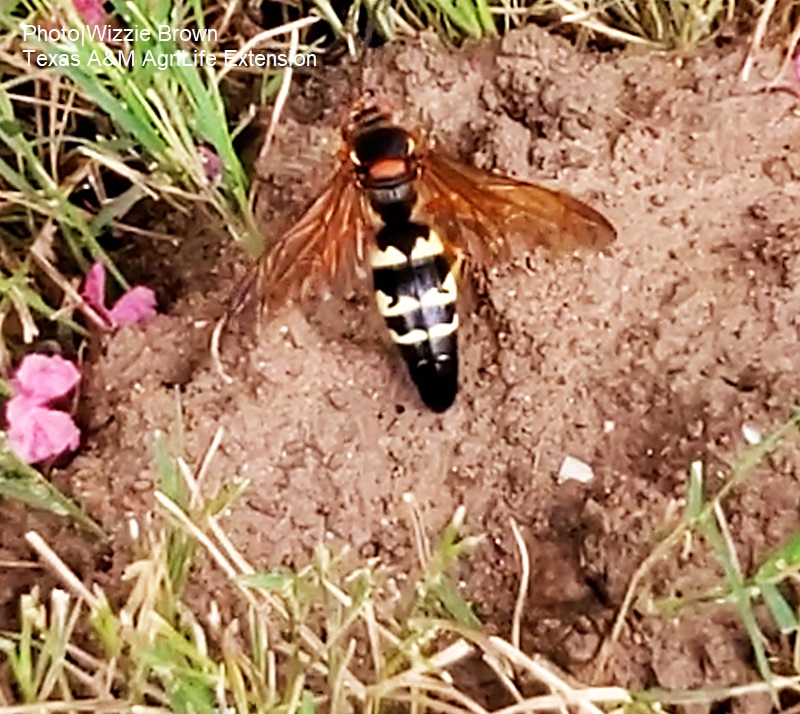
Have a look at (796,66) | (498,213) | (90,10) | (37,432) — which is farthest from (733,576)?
(90,10)

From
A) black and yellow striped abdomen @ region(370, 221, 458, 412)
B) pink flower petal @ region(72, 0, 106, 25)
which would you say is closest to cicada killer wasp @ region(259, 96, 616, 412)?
black and yellow striped abdomen @ region(370, 221, 458, 412)

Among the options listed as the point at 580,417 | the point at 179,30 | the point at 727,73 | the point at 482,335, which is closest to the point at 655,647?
the point at 580,417

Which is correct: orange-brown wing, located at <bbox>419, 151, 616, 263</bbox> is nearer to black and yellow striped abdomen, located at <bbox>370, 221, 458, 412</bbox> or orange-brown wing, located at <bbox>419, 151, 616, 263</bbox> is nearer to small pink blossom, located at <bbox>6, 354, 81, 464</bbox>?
black and yellow striped abdomen, located at <bbox>370, 221, 458, 412</bbox>

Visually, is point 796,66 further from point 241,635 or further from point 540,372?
point 241,635

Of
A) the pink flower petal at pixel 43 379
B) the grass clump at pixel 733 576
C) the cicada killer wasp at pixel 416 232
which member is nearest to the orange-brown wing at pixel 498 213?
the cicada killer wasp at pixel 416 232

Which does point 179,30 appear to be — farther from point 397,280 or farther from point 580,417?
point 580,417

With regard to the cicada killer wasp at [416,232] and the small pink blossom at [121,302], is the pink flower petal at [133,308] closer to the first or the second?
the small pink blossom at [121,302]
